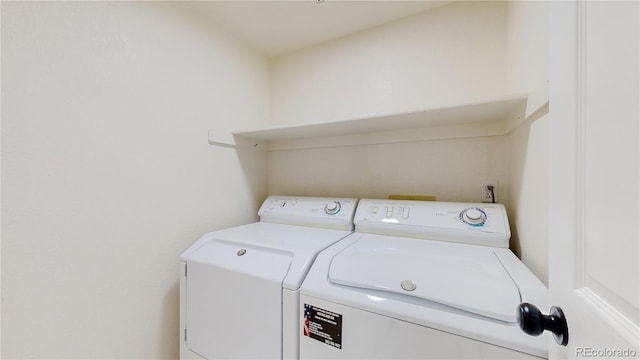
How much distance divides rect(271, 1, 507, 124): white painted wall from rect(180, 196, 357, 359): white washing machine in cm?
88

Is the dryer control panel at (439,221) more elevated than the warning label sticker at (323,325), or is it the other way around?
the dryer control panel at (439,221)

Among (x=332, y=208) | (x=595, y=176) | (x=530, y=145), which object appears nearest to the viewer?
(x=595, y=176)

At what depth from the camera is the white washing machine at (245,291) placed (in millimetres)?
776

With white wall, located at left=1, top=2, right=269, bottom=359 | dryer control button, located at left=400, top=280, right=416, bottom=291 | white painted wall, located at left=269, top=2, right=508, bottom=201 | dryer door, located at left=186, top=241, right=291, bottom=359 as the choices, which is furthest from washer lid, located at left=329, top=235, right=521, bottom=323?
white wall, located at left=1, top=2, right=269, bottom=359

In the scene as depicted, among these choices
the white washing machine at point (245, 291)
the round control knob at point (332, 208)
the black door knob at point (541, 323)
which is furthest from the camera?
the round control knob at point (332, 208)

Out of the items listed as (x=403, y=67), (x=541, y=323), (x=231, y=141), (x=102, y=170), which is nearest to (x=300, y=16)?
(x=403, y=67)

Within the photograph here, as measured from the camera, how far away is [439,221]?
1.05 m

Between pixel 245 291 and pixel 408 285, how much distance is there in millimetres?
575

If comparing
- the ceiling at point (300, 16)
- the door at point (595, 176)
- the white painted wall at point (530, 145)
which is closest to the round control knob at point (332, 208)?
the white painted wall at point (530, 145)

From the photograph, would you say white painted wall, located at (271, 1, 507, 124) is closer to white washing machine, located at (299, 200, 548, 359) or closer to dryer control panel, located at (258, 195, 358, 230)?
dryer control panel, located at (258, 195, 358, 230)

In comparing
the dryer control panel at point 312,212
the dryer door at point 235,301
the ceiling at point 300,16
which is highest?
the ceiling at point 300,16

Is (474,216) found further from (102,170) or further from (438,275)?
(102,170)

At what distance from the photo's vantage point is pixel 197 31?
128cm

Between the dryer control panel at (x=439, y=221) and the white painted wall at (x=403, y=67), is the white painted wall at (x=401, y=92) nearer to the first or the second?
the white painted wall at (x=403, y=67)
